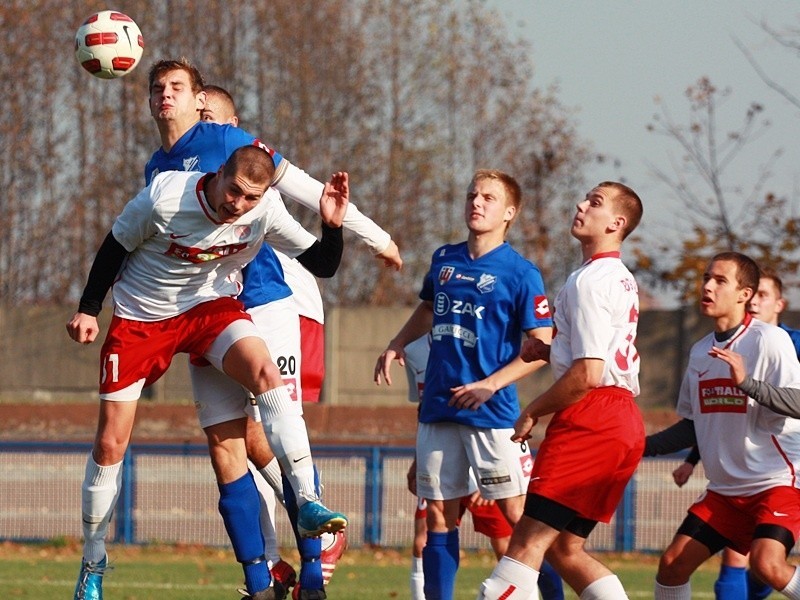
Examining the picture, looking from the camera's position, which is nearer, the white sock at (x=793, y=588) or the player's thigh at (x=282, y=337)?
the white sock at (x=793, y=588)

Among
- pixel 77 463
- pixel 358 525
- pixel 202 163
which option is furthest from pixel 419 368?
pixel 77 463

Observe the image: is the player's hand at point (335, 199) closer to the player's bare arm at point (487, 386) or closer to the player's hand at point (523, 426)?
the player's bare arm at point (487, 386)

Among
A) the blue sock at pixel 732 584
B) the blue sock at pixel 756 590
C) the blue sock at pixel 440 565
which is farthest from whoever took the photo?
the blue sock at pixel 756 590

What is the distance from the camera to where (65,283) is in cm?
3425

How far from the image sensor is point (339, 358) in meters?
29.7

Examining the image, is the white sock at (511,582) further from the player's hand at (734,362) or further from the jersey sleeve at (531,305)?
the jersey sleeve at (531,305)

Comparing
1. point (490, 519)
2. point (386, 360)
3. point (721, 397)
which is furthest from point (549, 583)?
point (386, 360)

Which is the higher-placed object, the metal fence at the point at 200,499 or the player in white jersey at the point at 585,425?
the player in white jersey at the point at 585,425

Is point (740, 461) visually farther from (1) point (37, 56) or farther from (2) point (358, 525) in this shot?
(1) point (37, 56)

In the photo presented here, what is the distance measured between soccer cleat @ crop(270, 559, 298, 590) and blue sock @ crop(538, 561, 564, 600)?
1500mm

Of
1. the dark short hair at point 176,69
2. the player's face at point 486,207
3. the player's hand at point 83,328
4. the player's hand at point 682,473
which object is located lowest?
the player's hand at point 682,473

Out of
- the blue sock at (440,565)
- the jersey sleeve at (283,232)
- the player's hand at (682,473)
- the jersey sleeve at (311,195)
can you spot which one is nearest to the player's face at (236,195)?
the jersey sleeve at (283,232)

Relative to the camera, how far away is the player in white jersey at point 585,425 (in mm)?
6348

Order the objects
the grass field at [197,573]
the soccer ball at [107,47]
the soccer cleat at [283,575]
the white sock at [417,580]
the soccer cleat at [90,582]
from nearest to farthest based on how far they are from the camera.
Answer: the soccer cleat at [90,582], the soccer cleat at [283,575], the soccer ball at [107,47], the white sock at [417,580], the grass field at [197,573]
